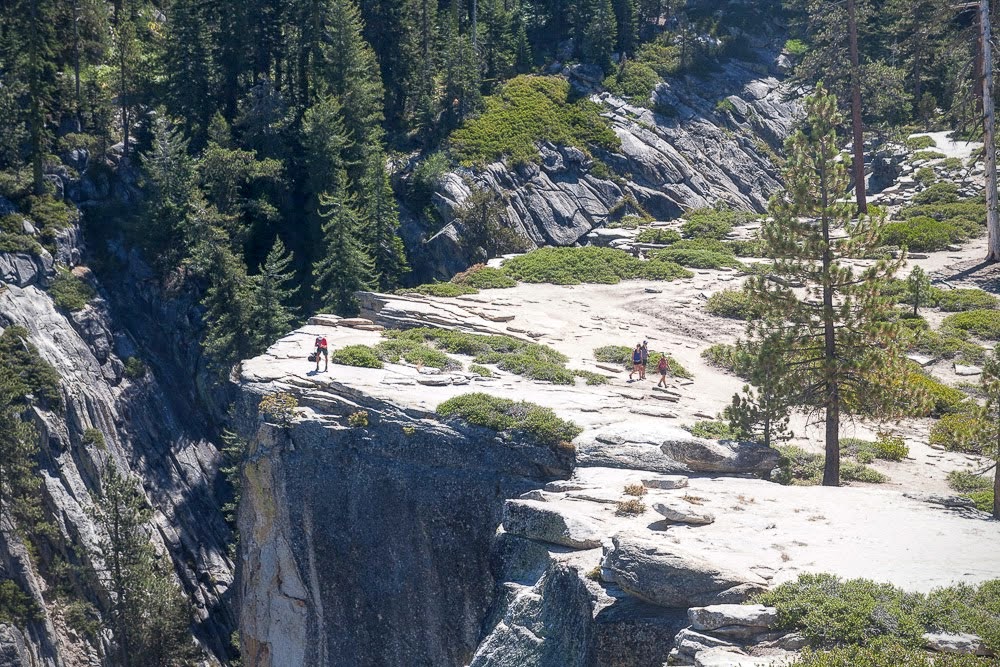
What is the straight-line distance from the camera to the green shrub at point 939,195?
49.5 meters

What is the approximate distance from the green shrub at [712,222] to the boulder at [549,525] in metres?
32.7

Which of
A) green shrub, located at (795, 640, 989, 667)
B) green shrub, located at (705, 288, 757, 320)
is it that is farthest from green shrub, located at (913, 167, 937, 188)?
green shrub, located at (795, 640, 989, 667)

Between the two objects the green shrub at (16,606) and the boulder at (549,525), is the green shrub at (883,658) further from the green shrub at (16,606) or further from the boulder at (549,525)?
the green shrub at (16,606)

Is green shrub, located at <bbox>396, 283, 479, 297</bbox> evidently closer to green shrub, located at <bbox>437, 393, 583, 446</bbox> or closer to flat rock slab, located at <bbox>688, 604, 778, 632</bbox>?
green shrub, located at <bbox>437, 393, 583, 446</bbox>

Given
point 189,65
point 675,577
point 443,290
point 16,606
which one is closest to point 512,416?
point 675,577

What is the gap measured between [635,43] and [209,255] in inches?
1494

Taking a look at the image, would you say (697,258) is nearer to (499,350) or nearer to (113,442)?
(499,350)

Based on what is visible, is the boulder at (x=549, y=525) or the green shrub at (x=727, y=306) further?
the green shrub at (x=727, y=306)

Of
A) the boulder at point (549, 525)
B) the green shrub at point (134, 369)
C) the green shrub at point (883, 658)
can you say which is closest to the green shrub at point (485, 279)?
the green shrub at point (134, 369)

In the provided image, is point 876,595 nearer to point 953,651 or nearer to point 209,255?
point 953,651

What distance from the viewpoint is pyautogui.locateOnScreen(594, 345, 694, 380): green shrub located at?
33.2 metres

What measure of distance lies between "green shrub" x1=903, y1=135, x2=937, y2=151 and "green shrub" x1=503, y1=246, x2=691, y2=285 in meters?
20.0

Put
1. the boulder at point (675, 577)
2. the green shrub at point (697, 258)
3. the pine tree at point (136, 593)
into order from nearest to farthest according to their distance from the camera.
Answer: the boulder at point (675, 577)
the pine tree at point (136, 593)
the green shrub at point (697, 258)

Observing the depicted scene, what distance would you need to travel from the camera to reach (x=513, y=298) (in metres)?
41.4
